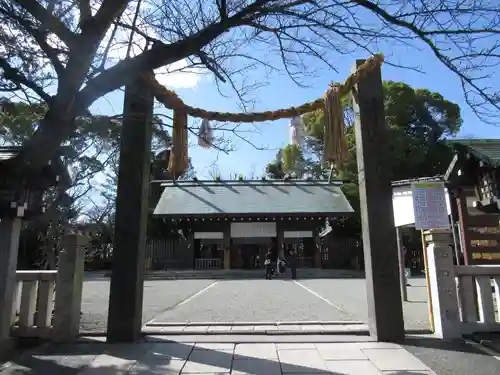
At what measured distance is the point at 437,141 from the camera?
24281 millimetres

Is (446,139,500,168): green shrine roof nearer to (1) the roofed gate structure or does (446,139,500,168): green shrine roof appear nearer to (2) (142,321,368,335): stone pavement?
(2) (142,321,368,335): stone pavement

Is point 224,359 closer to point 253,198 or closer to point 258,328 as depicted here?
point 258,328

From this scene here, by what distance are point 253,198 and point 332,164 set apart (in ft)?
62.3

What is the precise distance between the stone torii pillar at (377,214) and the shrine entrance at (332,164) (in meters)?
0.01

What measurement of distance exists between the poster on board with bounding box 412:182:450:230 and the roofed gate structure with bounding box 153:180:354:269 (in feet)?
48.3

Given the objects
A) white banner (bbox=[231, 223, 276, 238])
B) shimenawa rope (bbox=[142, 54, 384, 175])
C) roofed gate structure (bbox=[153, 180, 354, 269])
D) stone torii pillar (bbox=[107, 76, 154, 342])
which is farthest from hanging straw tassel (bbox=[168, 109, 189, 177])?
white banner (bbox=[231, 223, 276, 238])

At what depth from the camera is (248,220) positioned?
74.2ft

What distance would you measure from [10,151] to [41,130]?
1.83m

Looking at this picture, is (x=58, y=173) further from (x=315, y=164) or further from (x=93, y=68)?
(x=315, y=164)

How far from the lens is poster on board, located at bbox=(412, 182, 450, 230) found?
6.32 metres

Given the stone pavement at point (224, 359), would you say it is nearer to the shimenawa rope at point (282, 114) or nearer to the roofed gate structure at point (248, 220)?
the shimenawa rope at point (282, 114)

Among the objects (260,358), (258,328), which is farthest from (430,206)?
(260,358)

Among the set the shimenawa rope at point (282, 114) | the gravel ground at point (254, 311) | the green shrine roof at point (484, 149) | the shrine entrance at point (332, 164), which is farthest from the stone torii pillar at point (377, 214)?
the gravel ground at point (254, 311)

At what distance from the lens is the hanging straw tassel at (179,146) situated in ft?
14.7
